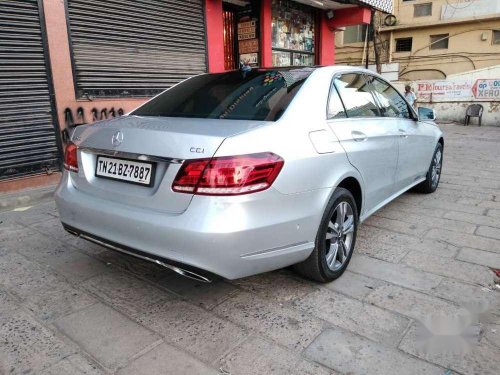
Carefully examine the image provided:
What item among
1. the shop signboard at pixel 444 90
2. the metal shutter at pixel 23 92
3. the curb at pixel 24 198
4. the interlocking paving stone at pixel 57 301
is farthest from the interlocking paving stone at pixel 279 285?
the shop signboard at pixel 444 90

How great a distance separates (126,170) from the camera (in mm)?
2426

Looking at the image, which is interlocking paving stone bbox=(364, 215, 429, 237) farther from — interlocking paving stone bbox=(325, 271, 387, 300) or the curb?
the curb

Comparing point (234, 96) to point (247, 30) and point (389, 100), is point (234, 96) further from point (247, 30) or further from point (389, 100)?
point (247, 30)

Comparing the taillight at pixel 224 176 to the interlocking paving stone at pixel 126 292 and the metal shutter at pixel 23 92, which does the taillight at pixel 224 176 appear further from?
the metal shutter at pixel 23 92

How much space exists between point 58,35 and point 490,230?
19.0 feet

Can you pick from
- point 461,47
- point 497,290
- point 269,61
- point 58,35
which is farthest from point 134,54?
point 461,47

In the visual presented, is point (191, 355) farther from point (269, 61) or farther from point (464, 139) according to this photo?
point (464, 139)

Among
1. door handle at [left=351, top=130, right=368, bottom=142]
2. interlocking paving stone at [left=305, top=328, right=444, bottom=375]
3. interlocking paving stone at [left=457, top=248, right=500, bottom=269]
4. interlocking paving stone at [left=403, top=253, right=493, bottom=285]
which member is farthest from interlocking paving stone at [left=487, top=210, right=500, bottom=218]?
interlocking paving stone at [left=305, top=328, right=444, bottom=375]

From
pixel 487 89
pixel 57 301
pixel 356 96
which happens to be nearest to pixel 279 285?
pixel 57 301

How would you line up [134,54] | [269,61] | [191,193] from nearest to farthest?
[191,193]
[134,54]
[269,61]

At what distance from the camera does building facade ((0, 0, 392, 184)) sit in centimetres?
525

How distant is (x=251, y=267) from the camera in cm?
227

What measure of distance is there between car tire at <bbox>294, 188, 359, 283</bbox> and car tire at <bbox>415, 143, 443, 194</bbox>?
2513mm

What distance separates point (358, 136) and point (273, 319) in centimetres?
151
